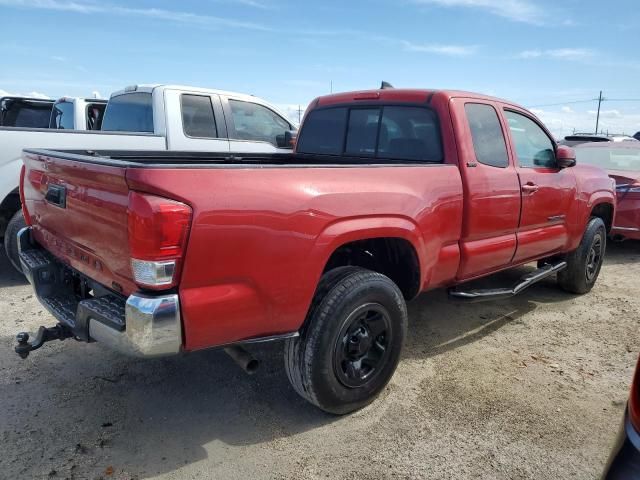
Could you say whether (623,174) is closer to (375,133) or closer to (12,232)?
(375,133)

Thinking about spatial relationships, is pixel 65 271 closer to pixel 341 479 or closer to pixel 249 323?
pixel 249 323

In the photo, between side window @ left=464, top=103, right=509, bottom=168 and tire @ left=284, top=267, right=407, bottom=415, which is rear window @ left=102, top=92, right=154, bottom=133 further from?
tire @ left=284, top=267, right=407, bottom=415

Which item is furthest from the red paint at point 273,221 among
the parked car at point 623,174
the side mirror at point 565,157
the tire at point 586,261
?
the parked car at point 623,174

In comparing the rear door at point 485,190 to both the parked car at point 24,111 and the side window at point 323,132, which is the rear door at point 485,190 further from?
the parked car at point 24,111

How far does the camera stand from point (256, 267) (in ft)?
8.02

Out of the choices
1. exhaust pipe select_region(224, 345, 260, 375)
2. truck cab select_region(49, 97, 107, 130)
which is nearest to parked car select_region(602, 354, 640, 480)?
exhaust pipe select_region(224, 345, 260, 375)

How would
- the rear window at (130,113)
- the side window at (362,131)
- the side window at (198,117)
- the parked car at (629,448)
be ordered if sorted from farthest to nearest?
the rear window at (130,113) → the side window at (198,117) → the side window at (362,131) → the parked car at (629,448)

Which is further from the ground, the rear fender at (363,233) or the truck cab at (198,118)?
the truck cab at (198,118)

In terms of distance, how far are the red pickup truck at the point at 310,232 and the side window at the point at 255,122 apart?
2639 millimetres

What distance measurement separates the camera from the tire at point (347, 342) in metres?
2.81

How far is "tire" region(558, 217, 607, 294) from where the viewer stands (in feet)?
17.6

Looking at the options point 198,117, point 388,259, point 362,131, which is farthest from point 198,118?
point 388,259

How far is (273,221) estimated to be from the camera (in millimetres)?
2455

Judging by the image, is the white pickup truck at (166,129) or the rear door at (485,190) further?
the white pickup truck at (166,129)
